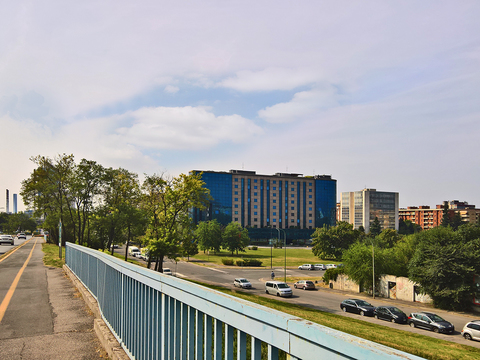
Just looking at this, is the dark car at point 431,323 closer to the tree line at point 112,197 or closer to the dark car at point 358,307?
the dark car at point 358,307

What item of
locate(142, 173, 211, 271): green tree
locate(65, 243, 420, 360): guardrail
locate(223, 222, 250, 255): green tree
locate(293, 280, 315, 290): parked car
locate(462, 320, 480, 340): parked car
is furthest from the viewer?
locate(223, 222, 250, 255): green tree

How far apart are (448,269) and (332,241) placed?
55343 mm

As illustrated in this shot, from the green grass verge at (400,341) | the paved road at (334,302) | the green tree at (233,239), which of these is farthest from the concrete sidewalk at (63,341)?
the green tree at (233,239)

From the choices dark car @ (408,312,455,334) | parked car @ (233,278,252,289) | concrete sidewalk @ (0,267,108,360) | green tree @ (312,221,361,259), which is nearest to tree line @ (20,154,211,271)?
parked car @ (233,278,252,289)

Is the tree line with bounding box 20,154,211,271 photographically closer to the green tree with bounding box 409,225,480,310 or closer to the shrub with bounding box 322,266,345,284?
the shrub with bounding box 322,266,345,284

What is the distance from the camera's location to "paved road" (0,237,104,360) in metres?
6.12

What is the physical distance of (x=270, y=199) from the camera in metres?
150

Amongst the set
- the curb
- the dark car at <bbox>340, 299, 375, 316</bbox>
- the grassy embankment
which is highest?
the curb

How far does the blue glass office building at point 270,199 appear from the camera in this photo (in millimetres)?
141875

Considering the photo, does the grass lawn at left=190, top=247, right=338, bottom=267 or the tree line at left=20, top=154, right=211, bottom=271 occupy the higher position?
the tree line at left=20, top=154, right=211, bottom=271

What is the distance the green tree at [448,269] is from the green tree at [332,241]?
50.6 m

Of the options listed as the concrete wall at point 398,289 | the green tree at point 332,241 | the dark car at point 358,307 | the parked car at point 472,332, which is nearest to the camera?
the parked car at point 472,332

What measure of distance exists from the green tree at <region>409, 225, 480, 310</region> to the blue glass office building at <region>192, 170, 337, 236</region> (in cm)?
10411

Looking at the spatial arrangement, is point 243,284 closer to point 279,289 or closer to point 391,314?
point 279,289
